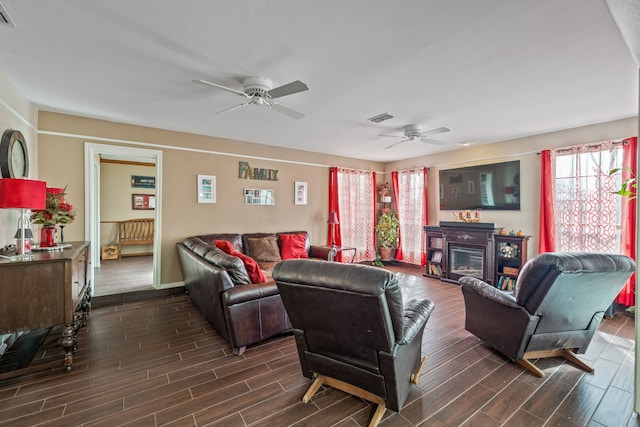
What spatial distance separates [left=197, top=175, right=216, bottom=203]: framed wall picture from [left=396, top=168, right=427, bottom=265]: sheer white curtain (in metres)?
4.21

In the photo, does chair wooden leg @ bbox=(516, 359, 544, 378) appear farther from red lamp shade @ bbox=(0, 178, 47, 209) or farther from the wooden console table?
red lamp shade @ bbox=(0, 178, 47, 209)

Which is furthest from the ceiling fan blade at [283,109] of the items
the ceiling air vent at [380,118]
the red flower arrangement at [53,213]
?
the red flower arrangement at [53,213]

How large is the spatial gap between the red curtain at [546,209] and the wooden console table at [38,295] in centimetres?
599

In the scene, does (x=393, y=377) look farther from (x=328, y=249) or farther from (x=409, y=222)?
(x=409, y=222)

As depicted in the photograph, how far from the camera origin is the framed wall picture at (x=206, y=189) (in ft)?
15.9

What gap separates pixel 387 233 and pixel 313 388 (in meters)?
5.08

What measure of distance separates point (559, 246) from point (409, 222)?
2797 millimetres

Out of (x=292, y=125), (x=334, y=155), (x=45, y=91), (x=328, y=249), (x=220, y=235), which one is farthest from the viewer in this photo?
(x=334, y=155)

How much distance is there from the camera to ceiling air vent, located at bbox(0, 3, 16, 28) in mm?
1811

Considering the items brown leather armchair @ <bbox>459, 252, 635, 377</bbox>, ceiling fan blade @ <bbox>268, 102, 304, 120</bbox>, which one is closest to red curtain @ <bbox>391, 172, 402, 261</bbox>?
brown leather armchair @ <bbox>459, 252, 635, 377</bbox>

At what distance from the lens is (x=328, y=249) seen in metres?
5.26

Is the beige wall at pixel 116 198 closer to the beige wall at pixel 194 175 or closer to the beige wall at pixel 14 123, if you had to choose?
the beige wall at pixel 194 175

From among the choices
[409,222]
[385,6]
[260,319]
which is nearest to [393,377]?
[260,319]

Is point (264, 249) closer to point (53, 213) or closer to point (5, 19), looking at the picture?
point (53, 213)
